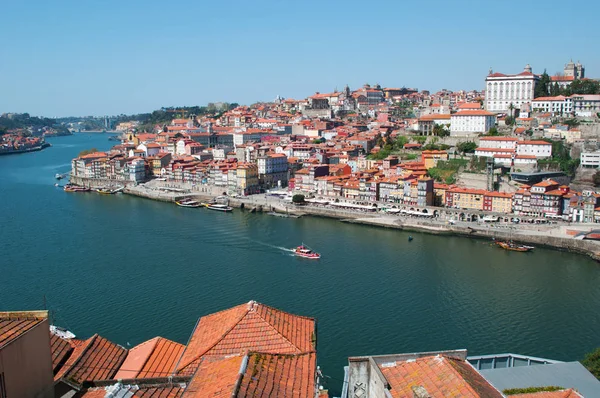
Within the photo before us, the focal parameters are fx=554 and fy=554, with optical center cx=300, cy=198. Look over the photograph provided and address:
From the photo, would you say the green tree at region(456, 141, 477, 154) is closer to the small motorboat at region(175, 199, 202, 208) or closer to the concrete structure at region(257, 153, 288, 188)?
the concrete structure at region(257, 153, 288, 188)

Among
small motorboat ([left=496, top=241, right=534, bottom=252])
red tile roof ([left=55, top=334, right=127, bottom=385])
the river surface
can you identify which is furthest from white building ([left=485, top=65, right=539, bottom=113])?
red tile roof ([left=55, top=334, right=127, bottom=385])

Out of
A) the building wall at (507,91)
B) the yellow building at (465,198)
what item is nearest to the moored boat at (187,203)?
the yellow building at (465,198)

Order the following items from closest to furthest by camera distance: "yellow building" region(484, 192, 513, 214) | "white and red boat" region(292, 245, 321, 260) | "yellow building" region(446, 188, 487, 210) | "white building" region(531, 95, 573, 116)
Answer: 1. "white and red boat" region(292, 245, 321, 260)
2. "yellow building" region(484, 192, 513, 214)
3. "yellow building" region(446, 188, 487, 210)
4. "white building" region(531, 95, 573, 116)

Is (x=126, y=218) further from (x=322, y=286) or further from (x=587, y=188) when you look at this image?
(x=587, y=188)

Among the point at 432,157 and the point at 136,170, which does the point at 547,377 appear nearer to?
the point at 432,157

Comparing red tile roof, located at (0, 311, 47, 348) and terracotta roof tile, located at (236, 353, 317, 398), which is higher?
red tile roof, located at (0, 311, 47, 348)

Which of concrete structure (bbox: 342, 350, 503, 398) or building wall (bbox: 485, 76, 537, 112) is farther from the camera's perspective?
building wall (bbox: 485, 76, 537, 112)

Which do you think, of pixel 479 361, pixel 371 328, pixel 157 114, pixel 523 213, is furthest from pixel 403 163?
pixel 157 114

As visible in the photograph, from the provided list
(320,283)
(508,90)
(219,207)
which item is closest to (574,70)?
(508,90)
